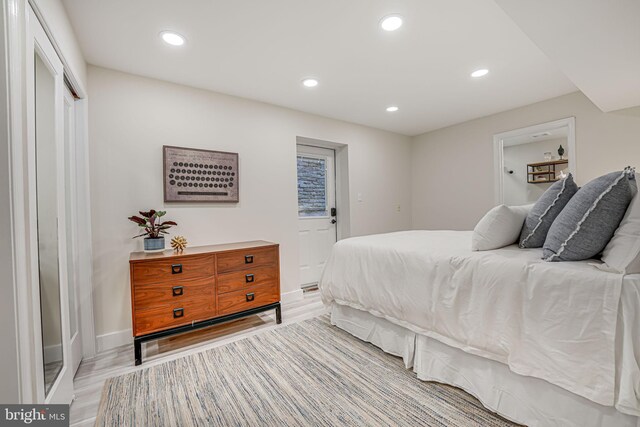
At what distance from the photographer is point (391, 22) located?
1866 mm

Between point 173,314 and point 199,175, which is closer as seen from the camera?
point 173,314

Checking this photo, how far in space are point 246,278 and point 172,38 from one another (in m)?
1.98

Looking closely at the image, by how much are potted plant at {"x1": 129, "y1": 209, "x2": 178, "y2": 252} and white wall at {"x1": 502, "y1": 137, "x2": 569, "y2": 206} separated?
565cm

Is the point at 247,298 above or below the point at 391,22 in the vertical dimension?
below

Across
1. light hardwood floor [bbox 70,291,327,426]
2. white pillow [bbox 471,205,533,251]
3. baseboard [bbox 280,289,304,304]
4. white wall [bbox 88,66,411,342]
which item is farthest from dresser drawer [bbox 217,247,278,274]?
white pillow [bbox 471,205,533,251]

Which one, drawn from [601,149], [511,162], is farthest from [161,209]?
[511,162]

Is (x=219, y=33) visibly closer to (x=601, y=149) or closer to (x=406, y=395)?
(x=406, y=395)

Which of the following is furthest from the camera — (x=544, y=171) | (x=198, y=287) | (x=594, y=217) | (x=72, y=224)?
(x=544, y=171)

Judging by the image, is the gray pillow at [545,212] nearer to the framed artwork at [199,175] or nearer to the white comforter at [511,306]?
the white comforter at [511,306]

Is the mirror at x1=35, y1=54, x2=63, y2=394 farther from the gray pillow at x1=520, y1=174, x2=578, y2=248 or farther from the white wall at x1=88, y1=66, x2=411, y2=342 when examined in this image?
the gray pillow at x1=520, y1=174, x2=578, y2=248

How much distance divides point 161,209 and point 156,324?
1024 millimetres

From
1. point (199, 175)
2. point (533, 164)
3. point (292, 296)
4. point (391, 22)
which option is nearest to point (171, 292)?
point (199, 175)

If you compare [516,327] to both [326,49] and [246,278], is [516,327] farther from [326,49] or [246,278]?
[326,49]

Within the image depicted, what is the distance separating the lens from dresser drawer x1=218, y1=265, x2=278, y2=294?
240cm
